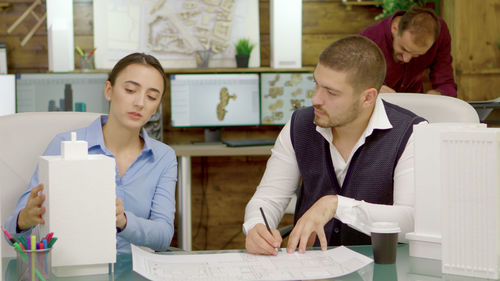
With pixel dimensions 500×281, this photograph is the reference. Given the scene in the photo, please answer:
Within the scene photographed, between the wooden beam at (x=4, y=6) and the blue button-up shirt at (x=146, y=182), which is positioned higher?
the wooden beam at (x=4, y=6)

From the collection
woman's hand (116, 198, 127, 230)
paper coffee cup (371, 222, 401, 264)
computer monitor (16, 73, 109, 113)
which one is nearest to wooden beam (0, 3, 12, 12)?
computer monitor (16, 73, 109, 113)

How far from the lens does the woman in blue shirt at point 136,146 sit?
1.72m

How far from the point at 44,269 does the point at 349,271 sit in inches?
21.1

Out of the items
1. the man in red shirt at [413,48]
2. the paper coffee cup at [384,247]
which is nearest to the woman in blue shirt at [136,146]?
the paper coffee cup at [384,247]

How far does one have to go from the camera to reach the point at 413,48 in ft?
9.18

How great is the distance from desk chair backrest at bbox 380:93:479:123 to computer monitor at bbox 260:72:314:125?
6.70 feet

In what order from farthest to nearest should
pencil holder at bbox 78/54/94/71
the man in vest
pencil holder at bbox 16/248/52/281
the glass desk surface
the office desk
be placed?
pencil holder at bbox 78/54/94/71 → the office desk → the man in vest → the glass desk surface → pencil holder at bbox 16/248/52/281

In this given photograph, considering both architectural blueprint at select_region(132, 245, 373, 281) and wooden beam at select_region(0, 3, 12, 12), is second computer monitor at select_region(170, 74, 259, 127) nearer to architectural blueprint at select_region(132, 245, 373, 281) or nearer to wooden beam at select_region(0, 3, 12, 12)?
wooden beam at select_region(0, 3, 12, 12)

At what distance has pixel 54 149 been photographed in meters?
1.67

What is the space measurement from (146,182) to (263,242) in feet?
1.78

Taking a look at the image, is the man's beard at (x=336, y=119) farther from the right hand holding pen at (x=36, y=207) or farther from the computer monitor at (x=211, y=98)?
the computer monitor at (x=211, y=98)

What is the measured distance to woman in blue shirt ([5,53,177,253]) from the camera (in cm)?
172

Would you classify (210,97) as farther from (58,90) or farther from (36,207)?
(36,207)

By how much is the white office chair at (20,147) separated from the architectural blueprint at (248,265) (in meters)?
0.62
